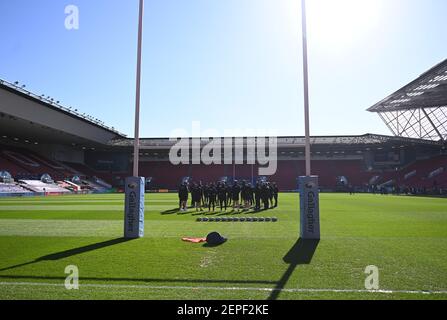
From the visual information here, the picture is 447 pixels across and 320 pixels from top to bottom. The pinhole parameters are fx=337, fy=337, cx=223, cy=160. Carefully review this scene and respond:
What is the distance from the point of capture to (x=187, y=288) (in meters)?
5.13

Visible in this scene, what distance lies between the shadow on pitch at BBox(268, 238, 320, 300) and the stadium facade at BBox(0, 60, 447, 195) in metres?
30.0

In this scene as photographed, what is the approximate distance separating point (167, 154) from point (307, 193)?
55079 mm

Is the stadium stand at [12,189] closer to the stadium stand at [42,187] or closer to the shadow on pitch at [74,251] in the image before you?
the stadium stand at [42,187]

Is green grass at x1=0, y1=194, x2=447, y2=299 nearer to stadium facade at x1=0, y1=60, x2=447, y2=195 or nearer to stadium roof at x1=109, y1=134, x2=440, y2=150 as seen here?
stadium facade at x1=0, y1=60, x2=447, y2=195

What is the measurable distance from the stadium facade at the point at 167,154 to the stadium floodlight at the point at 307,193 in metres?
27.7

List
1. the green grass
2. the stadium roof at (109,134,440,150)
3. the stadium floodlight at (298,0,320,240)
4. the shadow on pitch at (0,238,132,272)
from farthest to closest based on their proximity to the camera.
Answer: the stadium roof at (109,134,440,150), the stadium floodlight at (298,0,320,240), the shadow on pitch at (0,238,132,272), the green grass

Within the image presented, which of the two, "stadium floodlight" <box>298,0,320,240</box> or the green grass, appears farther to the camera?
"stadium floodlight" <box>298,0,320,240</box>

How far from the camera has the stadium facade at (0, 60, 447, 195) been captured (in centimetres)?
3897

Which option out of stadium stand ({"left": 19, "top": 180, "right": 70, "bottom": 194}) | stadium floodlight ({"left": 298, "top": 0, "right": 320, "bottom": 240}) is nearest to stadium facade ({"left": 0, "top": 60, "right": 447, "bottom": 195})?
stadium stand ({"left": 19, "top": 180, "right": 70, "bottom": 194})

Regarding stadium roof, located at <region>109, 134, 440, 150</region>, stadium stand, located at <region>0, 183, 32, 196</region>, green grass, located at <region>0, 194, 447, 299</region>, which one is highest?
stadium roof, located at <region>109, 134, 440, 150</region>

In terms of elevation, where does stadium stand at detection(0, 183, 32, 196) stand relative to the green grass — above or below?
above
